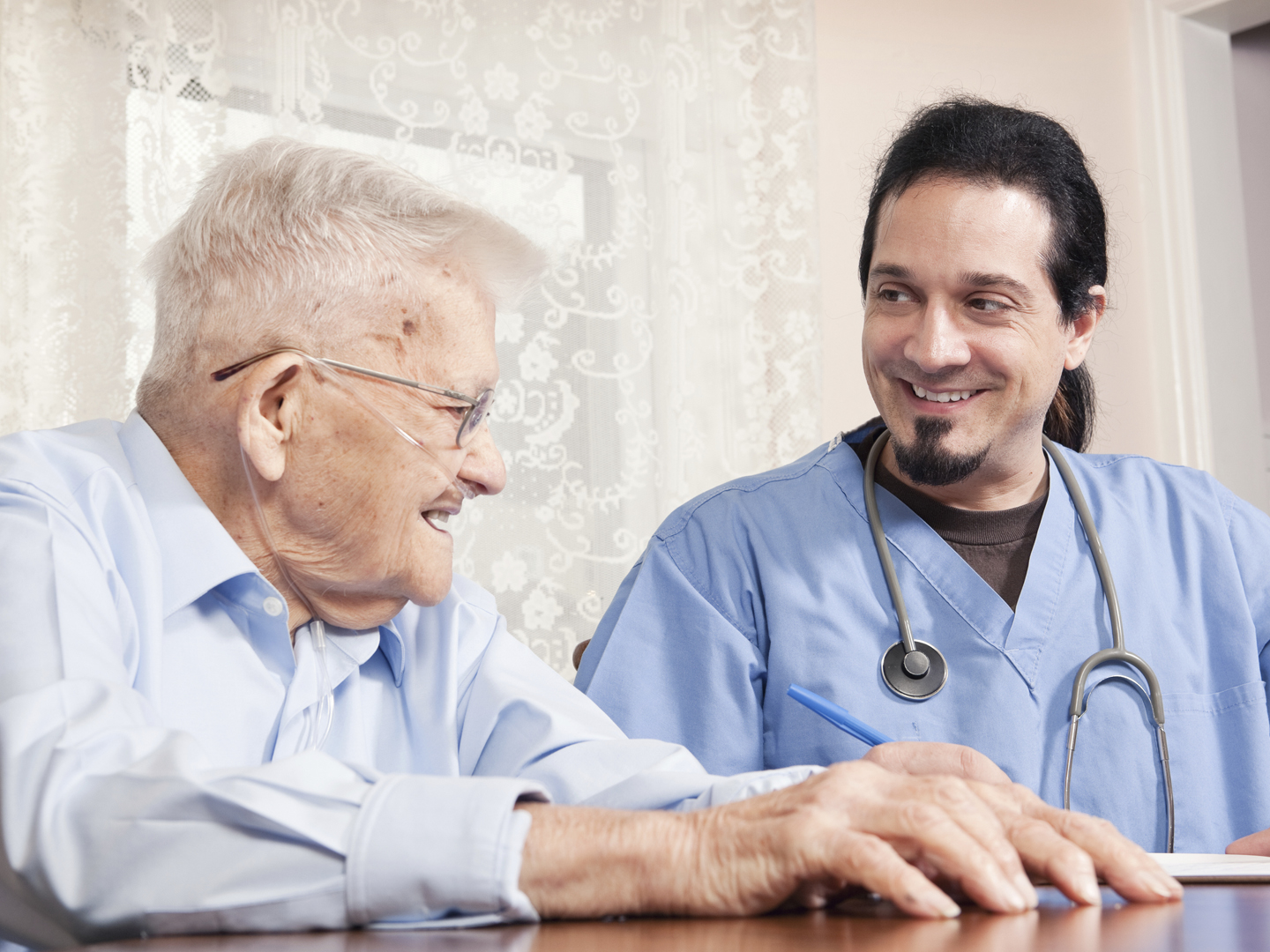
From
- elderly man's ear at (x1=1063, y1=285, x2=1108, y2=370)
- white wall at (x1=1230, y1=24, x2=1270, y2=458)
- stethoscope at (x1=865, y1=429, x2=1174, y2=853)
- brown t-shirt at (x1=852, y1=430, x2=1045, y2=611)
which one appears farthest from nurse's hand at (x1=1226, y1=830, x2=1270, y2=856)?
white wall at (x1=1230, y1=24, x2=1270, y2=458)

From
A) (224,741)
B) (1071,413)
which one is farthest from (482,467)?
(1071,413)

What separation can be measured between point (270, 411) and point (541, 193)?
1456 mm

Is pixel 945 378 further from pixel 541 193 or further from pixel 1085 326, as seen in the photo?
pixel 541 193

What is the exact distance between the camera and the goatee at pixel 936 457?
1421mm

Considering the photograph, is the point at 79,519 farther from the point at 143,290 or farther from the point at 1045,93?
the point at 1045,93

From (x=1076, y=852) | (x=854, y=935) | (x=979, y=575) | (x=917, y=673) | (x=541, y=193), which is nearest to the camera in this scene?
(x=854, y=935)

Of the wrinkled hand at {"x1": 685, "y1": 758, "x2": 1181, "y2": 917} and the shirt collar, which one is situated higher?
the shirt collar

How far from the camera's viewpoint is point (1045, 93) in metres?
2.87

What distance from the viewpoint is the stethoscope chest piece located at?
4.33ft

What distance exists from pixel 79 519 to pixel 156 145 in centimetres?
137

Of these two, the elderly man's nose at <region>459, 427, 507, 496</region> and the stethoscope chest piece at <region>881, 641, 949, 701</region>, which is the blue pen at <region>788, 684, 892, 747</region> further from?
the elderly man's nose at <region>459, 427, 507, 496</region>

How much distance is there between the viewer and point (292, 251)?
3.43ft

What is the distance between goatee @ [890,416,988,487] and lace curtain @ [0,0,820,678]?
1008 mm

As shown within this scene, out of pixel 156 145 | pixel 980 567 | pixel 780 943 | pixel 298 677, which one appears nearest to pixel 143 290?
pixel 156 145
